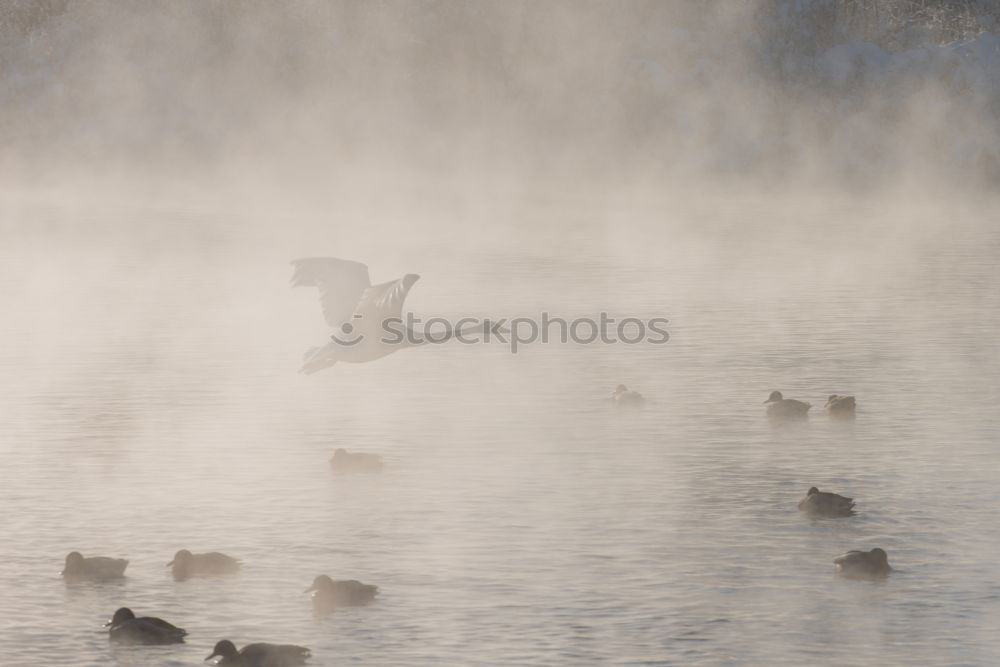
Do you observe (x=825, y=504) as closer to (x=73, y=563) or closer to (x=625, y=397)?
(x=625, y=397)

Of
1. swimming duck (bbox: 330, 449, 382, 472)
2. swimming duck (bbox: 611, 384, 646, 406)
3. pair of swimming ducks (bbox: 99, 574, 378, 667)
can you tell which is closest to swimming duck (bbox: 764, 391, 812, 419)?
swimming duck (bbox: 611, 384, 646, 406)

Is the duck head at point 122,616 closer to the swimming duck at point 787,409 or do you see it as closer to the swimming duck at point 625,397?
the swimming duck at point 787,409

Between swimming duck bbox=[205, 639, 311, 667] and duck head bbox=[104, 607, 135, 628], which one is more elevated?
duck head bbox=[104, 607, 135, 628]

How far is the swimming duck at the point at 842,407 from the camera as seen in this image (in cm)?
2848

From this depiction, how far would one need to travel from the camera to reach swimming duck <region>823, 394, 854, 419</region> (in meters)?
28.5

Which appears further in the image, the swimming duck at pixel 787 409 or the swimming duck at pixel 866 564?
the swimming duck at pixel 787 409

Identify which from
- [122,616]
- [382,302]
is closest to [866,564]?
[382,302]

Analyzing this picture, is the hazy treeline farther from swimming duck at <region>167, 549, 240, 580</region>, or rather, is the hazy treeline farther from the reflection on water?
swimming duck at <region>167, 549, 240, 580</region>

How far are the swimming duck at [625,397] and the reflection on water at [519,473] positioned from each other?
295 millimetres

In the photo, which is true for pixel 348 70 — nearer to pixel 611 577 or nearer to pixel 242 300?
pixel 242 300

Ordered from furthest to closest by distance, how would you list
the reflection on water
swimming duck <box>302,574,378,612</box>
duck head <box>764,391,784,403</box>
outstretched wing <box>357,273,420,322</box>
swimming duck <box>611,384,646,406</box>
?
swimming duck <box>611,384,646,406</box> → duck head <box>764,391,784,403</box> → outstretched wing <box>357,273,420,322</box> → swimming duck <box>302,574,378,612</box> → the reflection on water

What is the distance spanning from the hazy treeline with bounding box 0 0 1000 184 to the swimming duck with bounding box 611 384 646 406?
45.1m

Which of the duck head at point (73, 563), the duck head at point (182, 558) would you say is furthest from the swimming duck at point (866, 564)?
the duck head at point (73, 563)

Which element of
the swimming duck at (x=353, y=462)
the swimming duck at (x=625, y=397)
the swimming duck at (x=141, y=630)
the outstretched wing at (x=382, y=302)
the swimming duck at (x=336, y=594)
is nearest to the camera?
the swimming duck at (x=141, y=630)
